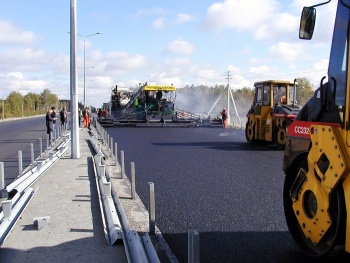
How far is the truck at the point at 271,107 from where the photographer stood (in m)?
18.2

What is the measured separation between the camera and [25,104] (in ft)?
398

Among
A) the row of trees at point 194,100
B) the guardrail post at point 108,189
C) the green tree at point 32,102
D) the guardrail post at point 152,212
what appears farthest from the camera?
the green tree at point 32,102

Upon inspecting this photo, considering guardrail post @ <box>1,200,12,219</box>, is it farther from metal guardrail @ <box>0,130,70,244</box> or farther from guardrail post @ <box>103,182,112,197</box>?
guardrail post @ <box>103,182,112,197</box>

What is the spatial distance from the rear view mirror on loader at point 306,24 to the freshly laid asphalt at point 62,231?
310 centimetres

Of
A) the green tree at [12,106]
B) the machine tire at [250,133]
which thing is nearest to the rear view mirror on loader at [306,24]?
the machine tire at [250,133]

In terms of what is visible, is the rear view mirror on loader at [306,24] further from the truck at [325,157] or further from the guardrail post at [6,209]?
the guardrail post at [6,209]

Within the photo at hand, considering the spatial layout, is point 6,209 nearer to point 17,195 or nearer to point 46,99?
point 17,195

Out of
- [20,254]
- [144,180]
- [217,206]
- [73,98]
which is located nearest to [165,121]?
[73,98]

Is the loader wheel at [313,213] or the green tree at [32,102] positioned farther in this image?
the green tree at [32,102]

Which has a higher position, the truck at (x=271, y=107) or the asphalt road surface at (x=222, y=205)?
the truck at (x=271, y=107)

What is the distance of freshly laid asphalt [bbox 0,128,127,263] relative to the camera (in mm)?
4887

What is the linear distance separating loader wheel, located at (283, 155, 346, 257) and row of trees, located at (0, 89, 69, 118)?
63.6m

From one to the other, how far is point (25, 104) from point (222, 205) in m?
121

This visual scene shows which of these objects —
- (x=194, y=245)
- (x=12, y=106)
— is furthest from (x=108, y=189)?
(x=12, y=106)
